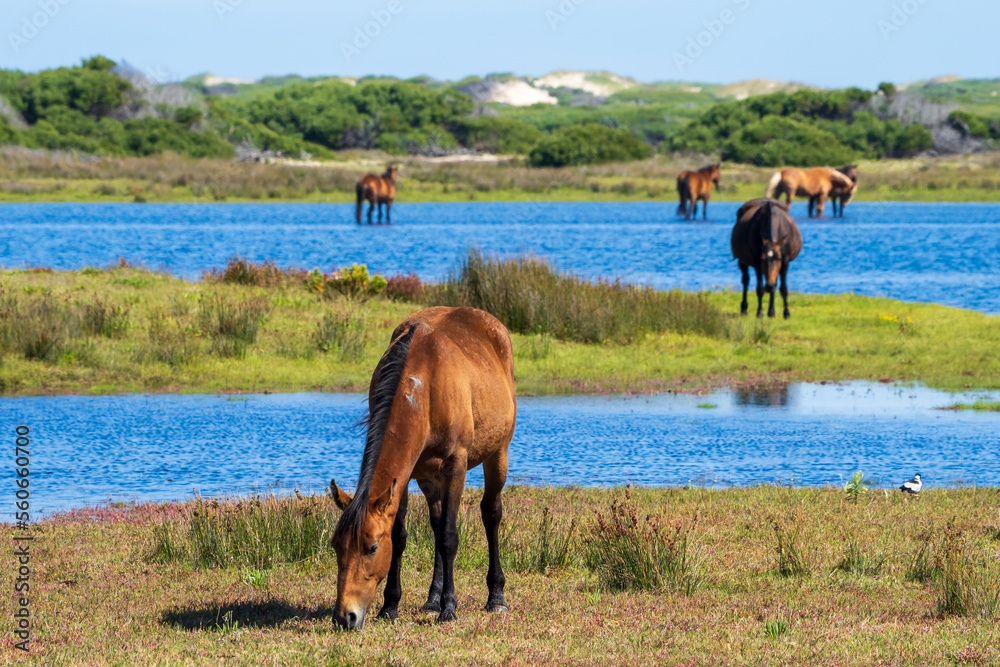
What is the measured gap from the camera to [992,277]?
33000mm

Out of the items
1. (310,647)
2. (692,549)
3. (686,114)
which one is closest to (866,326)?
(692,549)

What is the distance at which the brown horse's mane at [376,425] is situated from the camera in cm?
588

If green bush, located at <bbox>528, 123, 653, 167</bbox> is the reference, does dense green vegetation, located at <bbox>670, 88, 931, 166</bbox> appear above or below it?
above

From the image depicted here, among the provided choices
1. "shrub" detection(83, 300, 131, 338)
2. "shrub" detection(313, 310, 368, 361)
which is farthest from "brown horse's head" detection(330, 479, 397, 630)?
"shrub" detection(83, 300, 131, 338)

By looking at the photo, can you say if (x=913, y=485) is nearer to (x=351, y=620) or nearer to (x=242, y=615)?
(x=242, y=615)

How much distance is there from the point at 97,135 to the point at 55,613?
89368 mm

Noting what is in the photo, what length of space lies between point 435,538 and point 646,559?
1.73 meters

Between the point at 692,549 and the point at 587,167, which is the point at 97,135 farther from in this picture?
A: the point at 692,549

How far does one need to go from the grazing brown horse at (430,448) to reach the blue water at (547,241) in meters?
16.0

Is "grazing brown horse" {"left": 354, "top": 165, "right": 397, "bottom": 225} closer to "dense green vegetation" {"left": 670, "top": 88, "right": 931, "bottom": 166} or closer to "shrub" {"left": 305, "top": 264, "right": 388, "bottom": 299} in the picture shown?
"shrub" {"left": 305, "top": 264, "right": 388, "bottom": 299}

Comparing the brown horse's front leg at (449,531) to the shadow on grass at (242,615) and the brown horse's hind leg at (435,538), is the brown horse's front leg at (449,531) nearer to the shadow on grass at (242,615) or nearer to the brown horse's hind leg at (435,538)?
the brown horse's hind leg at (435,538)

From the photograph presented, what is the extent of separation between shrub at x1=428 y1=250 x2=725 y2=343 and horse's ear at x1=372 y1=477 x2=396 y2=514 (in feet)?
46.4

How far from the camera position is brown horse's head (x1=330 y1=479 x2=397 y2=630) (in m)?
5.84

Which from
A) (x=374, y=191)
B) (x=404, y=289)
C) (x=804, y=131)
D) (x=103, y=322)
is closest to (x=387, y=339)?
(x=404, y=289)
